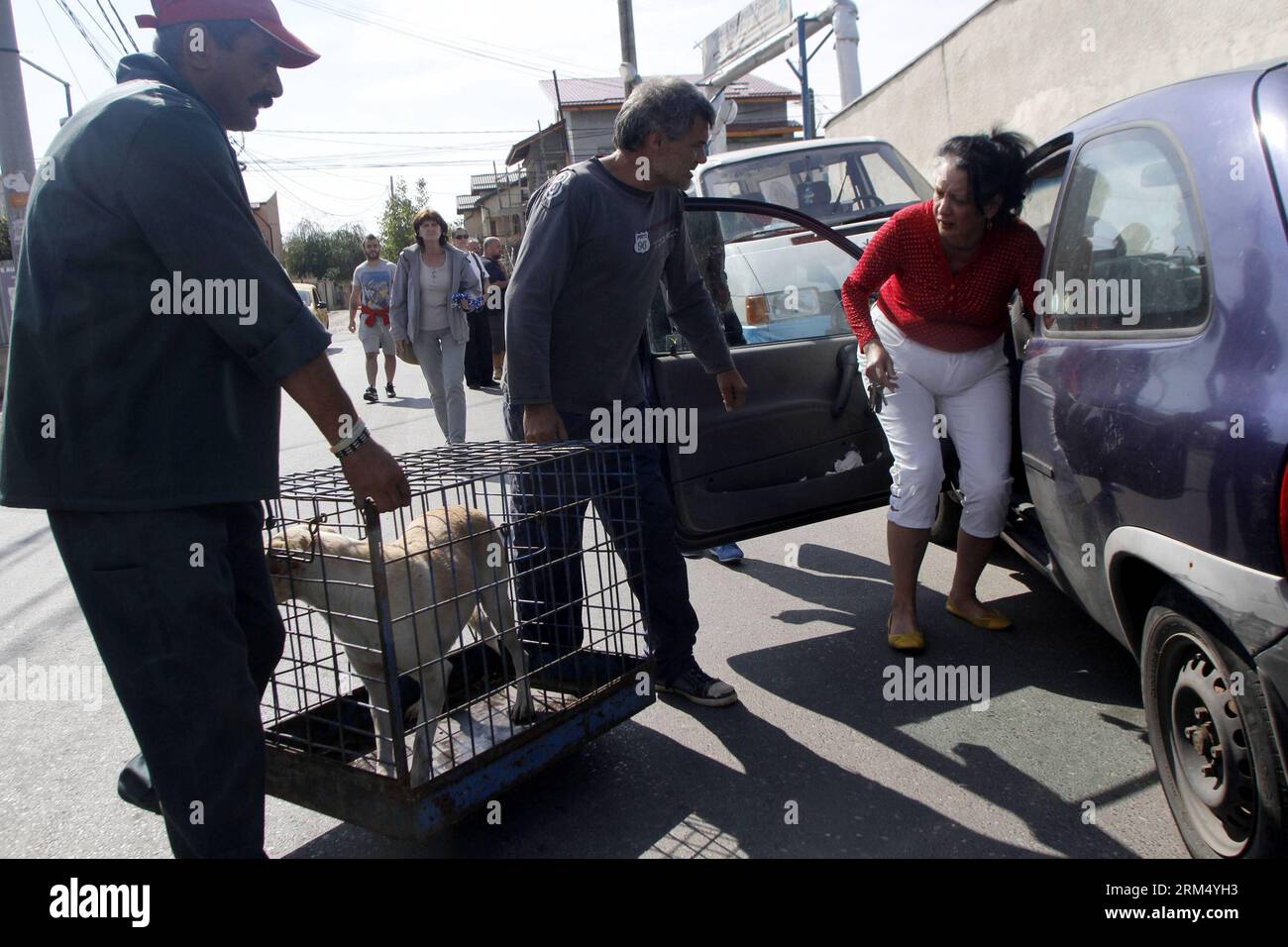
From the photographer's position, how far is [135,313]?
1.98 m

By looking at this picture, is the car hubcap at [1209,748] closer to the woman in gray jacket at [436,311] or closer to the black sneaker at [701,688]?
the black sneaker at [701,688]

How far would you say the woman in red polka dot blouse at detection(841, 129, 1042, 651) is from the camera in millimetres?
3566

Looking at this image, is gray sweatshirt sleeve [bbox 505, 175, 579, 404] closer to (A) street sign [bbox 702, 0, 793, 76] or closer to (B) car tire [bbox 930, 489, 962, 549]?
(B) car tire [bbox 930, 489, 962, 549]

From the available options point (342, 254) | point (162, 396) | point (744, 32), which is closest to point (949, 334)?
point (162, 396)

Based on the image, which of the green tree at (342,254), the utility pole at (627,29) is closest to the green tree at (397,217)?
the green tree at (342,254)

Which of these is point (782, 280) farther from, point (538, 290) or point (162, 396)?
point (162, 396)

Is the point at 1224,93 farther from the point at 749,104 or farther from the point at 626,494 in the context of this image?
the point at 749,104

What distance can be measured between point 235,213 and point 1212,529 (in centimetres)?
217

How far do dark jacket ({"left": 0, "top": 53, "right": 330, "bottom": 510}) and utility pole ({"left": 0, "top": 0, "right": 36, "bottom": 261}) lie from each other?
486 inches

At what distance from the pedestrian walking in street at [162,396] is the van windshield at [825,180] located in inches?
188

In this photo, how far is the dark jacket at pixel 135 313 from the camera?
193 cm

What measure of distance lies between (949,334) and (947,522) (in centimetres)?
171

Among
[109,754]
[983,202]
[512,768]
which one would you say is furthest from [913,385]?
[109,754]

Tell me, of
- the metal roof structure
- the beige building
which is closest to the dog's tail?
the beige building
